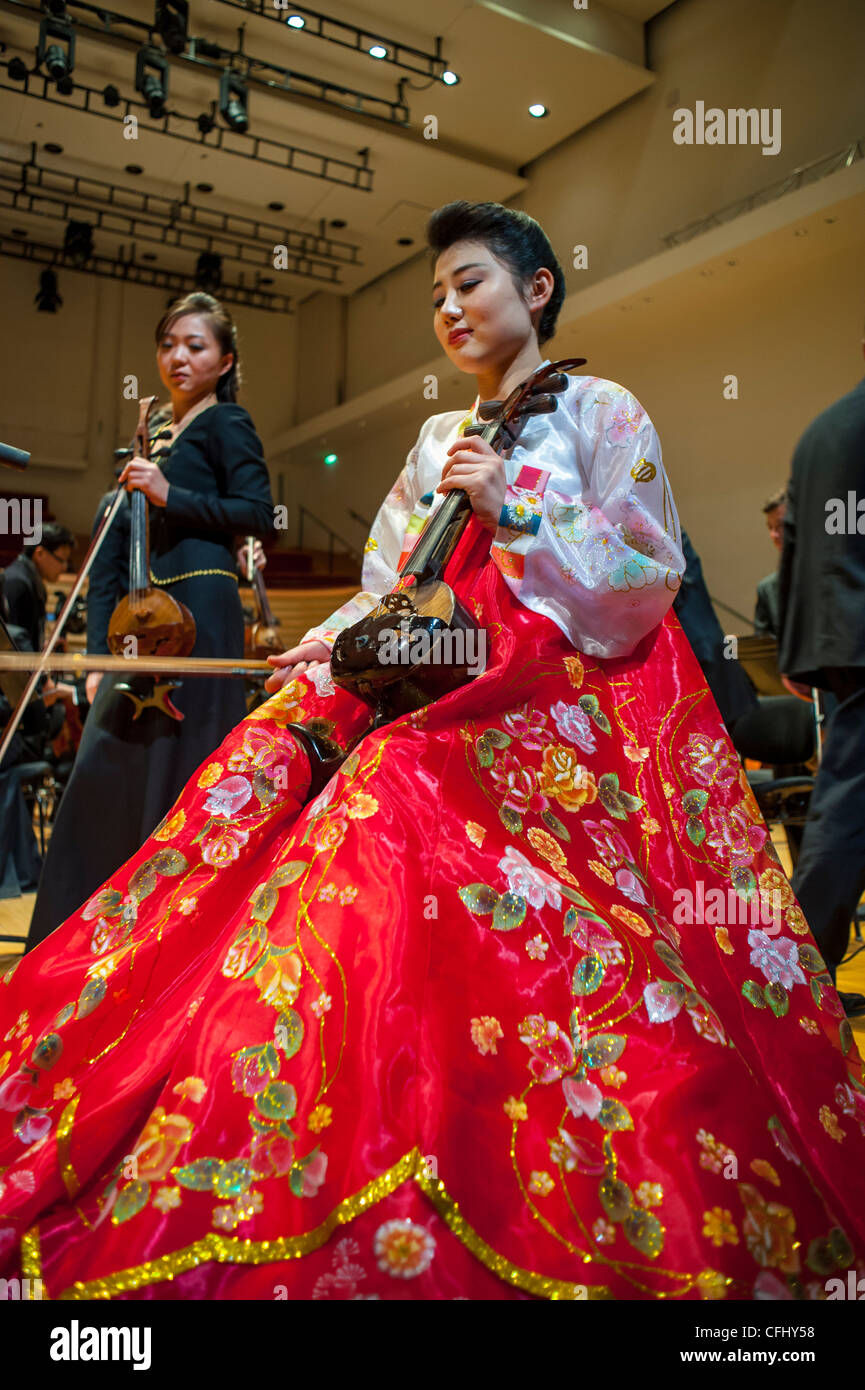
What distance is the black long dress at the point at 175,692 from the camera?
2.14 metres

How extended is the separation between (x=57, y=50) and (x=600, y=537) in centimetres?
754

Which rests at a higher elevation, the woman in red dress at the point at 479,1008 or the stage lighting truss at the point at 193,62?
the stage lighting truss at the point at 193,62

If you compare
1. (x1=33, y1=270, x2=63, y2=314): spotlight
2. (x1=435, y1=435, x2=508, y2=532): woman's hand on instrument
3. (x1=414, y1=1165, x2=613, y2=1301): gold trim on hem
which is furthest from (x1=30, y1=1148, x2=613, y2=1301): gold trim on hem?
(x1=33, y1=270, x2=63, y2=314): spotlight

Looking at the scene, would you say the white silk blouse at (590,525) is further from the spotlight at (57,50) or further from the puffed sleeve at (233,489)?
the spotlight at (57,50)

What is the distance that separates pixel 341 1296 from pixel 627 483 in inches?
39.2

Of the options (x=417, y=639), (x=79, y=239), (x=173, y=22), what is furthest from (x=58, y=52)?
(x=417, y=639)

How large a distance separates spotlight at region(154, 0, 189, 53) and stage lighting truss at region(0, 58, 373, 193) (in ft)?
2.73

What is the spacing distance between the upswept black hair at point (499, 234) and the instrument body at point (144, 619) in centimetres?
81

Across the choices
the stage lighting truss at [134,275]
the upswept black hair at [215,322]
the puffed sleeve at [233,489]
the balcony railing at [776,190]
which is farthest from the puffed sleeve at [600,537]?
the stage lighting truss at [134,275]

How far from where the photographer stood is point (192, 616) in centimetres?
219

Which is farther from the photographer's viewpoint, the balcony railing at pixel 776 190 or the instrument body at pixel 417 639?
the balcony railing at pixel 776 190

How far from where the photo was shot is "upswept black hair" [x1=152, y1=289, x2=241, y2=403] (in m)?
2.34
